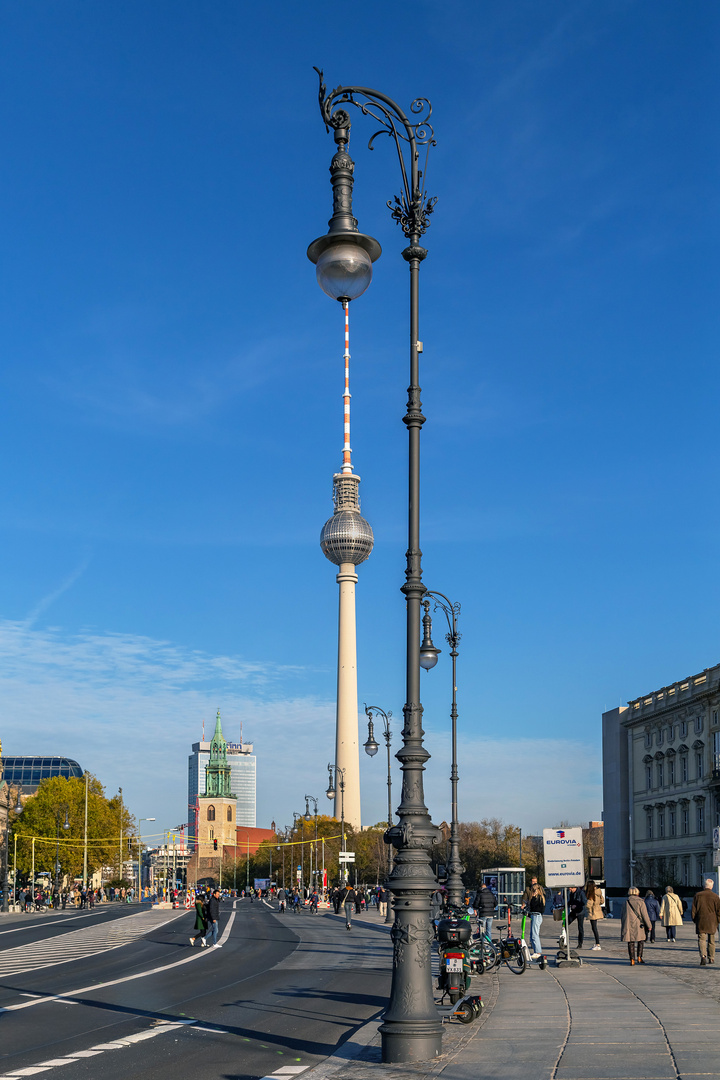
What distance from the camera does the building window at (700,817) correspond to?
71.7 meters

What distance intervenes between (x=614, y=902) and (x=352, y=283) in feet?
182

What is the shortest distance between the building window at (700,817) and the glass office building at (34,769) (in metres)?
136

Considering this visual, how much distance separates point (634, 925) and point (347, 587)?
5239 inches

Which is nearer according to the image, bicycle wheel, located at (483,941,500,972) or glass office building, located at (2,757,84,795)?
bicycle wheel, located at (483,941,500,972)

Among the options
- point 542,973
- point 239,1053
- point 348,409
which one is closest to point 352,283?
point 239,1053

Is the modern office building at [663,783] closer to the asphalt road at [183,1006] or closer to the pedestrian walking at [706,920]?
the asphalt road at [183,1006]

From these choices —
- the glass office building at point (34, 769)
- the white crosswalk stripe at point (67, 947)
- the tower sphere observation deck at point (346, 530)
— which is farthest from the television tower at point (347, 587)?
the white crosswalk stripe at point (67, 947)

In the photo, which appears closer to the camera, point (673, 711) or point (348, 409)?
point (673, 711)

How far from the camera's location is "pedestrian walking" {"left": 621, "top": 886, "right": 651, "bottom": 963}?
23250 millimetres

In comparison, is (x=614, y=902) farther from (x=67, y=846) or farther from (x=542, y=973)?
(x=67, y=846)

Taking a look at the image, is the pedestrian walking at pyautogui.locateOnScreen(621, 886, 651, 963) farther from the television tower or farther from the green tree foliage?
the television tower

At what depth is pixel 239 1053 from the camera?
480 inches

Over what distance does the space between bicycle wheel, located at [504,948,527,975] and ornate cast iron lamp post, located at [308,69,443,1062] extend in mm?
9289

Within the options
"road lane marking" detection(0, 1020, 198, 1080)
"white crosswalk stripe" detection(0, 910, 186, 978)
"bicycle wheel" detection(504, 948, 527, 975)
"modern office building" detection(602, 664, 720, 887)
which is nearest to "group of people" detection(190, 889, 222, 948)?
"white crosswalk stripe" detection(0, 910, 186, 978)
